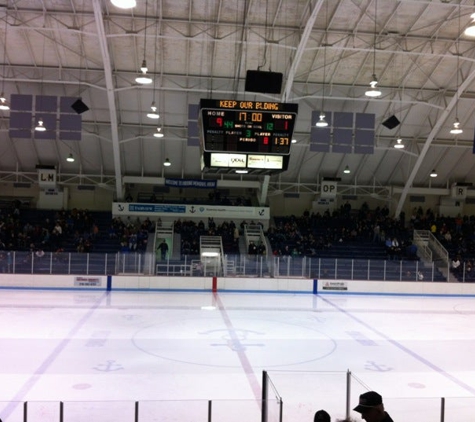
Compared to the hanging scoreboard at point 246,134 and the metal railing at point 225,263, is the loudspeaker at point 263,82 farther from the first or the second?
the metal railing at point 225,263

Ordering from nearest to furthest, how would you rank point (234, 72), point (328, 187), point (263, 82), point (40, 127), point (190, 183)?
point (263, 82)
point (40, 127)
point (234, 72)
point (190, 183)
point (328, 187)

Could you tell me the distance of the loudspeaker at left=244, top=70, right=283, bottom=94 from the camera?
15781mm

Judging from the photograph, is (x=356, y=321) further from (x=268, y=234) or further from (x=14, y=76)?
(x=14, y=76)

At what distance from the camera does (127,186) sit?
34438 millimetres

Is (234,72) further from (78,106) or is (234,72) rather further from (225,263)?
(225,263)

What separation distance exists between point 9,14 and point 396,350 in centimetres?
1886

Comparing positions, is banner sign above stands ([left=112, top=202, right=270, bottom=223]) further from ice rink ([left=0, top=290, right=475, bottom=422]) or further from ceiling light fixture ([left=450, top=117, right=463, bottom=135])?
ceiling light fixture ([left=450, top=117, right=463, bottom=135])

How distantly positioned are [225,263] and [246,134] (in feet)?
35.5

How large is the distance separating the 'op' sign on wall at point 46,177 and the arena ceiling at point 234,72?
3.22 ft

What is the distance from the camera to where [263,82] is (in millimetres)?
15891

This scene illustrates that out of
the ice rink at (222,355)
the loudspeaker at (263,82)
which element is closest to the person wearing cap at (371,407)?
the ice rink at (222,355)

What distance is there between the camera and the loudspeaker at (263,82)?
1578 centimetres

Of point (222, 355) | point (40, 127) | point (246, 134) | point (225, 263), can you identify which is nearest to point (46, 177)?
point (40, 127)

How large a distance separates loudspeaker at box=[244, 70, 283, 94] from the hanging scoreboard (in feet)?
5.63
